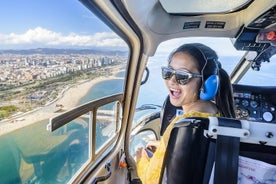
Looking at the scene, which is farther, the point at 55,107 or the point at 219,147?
the point at 55,107

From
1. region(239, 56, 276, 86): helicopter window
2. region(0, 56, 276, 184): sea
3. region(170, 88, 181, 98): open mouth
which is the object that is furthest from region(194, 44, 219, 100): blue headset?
region(239, 56, 276, 86): helicopter window

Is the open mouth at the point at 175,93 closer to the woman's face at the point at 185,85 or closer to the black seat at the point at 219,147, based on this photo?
the woman's face at the point at 185,85

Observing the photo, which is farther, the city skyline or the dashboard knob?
the dashboard knob

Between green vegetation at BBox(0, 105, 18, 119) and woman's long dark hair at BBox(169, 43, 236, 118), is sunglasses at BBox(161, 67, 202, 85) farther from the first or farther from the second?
green vegetation at BBox(0, 105, 18, 119)

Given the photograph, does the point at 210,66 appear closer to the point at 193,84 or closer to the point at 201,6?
the point at 193,84

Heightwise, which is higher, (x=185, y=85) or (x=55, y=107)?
(x=185, y=85)

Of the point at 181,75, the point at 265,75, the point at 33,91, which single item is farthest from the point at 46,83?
the point at 265,75
